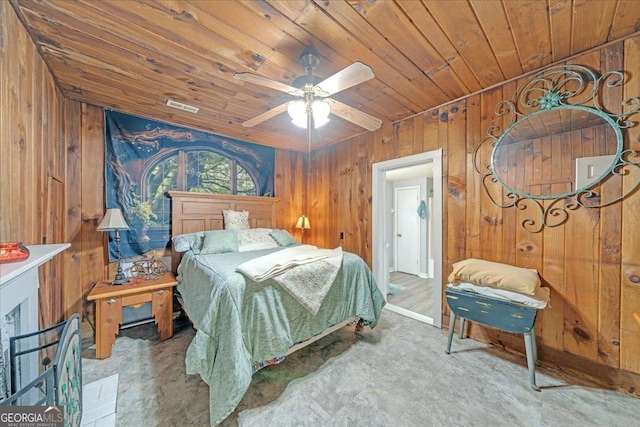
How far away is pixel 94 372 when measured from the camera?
1918 millimetres

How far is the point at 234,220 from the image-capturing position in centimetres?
341

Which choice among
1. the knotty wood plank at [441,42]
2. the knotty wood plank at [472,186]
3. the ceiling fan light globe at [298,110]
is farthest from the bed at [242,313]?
the knotty wood plank at [441,42]

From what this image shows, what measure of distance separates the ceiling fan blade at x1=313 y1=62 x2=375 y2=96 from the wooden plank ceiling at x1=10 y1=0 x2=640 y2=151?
30 cm

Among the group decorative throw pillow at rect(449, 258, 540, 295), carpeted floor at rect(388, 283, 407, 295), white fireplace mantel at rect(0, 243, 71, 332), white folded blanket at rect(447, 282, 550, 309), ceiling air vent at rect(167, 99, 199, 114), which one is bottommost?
carpeted floor at rect(388, 283, 407, 295)

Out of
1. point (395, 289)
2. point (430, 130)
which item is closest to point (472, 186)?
point (430, 130)

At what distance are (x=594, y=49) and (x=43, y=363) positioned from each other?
445cm

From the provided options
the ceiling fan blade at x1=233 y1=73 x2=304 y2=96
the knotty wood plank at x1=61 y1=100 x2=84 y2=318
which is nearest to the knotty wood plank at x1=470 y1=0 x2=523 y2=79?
the ceiling fan blade at x1=233 y1=73 x2=304 y2=96

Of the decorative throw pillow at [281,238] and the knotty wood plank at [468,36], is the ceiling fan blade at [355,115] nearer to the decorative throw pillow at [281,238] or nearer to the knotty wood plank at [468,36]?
the knotty wood plank at [468,36]

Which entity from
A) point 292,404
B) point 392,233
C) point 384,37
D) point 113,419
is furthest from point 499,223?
point 113,419

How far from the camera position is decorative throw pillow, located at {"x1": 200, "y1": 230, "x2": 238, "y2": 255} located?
274 cm

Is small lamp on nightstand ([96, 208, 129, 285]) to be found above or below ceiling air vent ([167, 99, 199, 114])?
below

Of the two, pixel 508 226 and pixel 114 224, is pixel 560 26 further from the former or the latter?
pixel 114 224

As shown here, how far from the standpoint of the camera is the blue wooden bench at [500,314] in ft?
5.71

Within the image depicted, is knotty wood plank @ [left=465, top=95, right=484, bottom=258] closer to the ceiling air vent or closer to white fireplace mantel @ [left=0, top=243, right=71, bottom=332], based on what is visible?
the ceiling air vent
